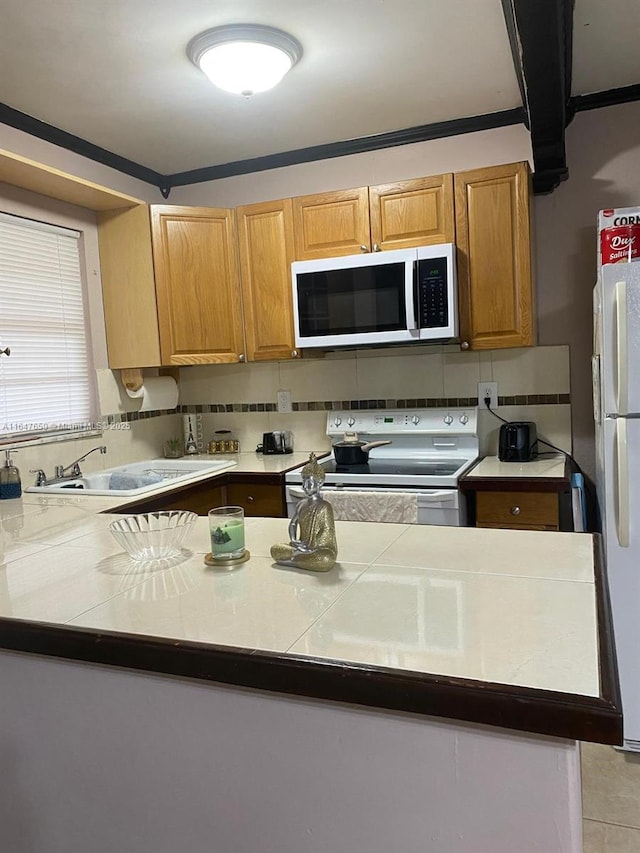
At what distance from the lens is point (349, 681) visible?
853 millimetres

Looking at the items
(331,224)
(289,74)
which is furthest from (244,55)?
(331,224)

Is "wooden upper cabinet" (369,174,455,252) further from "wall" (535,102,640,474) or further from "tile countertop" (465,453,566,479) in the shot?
"tile countertop" (465,453,566,479)

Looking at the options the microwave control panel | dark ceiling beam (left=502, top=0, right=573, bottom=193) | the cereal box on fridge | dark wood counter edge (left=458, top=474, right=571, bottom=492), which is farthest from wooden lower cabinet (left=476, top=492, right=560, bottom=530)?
dark ceiling beam (left=502, top=0, right=573, bottom=193)

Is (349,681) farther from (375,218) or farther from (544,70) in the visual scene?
Answer: (375,218)

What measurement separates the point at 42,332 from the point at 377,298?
151 centimetres

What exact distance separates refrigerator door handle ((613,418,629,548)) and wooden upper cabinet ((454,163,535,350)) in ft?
2.66

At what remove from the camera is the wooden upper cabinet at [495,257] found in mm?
2729

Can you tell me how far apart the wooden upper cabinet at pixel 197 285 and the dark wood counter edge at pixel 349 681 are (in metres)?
2.22

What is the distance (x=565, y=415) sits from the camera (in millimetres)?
3008

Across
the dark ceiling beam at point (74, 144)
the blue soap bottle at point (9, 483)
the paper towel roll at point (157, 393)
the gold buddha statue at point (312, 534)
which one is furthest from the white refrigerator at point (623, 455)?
the dark ceiling beam at point (74, 144)

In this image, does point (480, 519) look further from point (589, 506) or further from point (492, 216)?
point (492, 216)

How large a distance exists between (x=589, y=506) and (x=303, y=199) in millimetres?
1975

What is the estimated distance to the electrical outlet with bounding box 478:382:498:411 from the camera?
3.11m

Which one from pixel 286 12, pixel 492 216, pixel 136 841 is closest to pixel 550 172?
pixel 492 216
